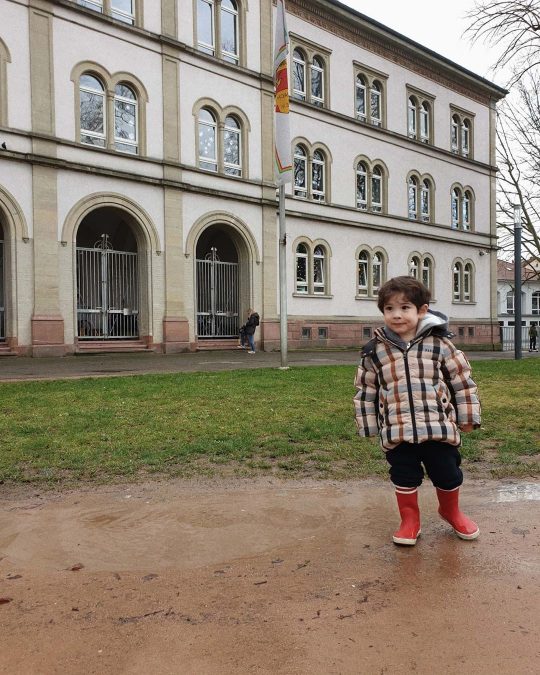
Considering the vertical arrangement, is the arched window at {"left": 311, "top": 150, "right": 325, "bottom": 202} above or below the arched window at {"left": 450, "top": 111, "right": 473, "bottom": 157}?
below

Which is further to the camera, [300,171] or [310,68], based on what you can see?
[310,68]

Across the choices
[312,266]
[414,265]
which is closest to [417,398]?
[312,266]

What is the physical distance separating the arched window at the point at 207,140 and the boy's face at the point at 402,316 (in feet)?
67.8

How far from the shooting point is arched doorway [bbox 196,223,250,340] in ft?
79.4

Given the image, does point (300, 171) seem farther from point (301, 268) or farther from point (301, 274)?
point (301, 274)

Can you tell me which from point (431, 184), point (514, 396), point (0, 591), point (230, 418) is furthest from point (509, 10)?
point (431, 184)

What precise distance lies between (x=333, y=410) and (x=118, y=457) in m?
3.10

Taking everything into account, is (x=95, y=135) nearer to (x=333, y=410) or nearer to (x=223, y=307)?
(x=223, y=307)

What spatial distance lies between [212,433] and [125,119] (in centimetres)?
1733

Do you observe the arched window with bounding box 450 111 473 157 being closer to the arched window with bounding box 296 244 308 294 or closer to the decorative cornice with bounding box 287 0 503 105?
the decorative cornice with bounding box 287 0 503 105

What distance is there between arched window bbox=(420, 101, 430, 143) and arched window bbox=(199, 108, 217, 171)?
13991mm

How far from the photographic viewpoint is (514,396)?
9.00m

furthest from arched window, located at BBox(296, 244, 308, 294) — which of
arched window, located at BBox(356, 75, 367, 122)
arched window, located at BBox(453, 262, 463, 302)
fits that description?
arched window, located at BBox(453, 262, 463, 302)

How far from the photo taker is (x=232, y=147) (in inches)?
951
